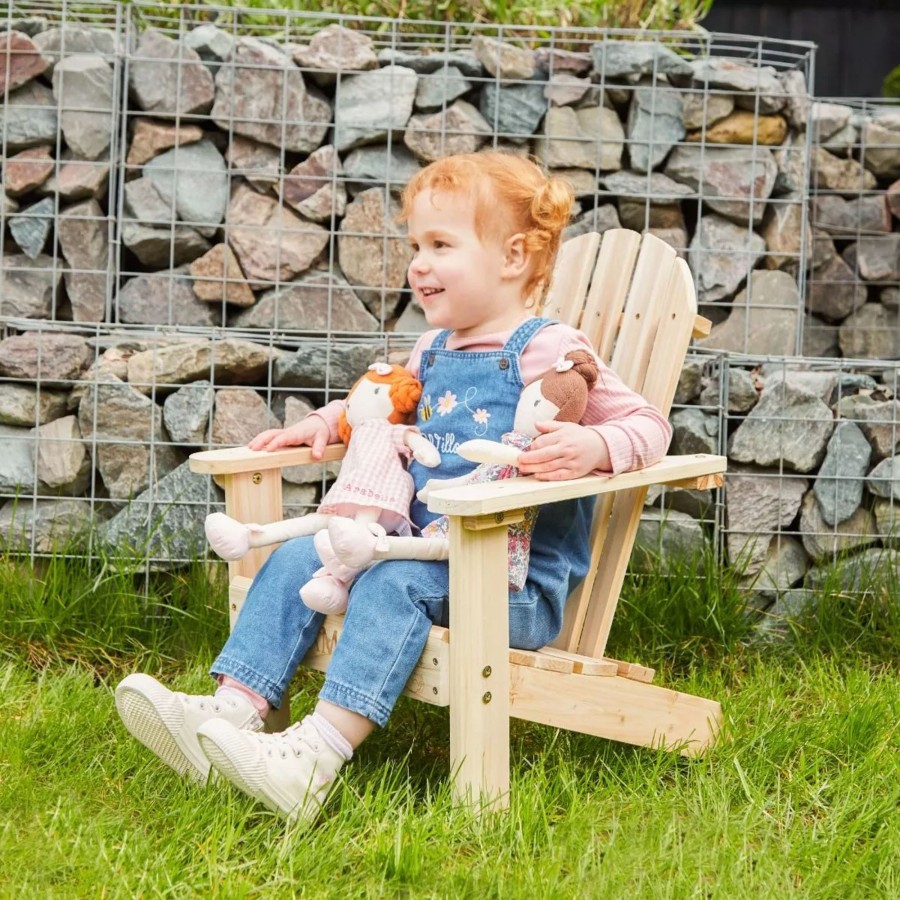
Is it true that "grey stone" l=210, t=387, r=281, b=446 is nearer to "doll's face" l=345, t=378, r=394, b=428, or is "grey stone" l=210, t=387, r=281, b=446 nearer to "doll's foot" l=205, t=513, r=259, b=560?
"doll's face" l=345, t=378, r=394, b=428

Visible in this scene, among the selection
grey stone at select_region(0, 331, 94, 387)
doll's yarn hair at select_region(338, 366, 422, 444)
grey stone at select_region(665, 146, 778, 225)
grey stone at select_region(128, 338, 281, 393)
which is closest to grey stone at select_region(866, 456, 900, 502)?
grey stone at select_region(665, 146, 778, 225)

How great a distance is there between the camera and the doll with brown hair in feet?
6.35

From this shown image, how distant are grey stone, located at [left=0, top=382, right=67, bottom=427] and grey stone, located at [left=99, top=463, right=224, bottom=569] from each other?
0.31 meters

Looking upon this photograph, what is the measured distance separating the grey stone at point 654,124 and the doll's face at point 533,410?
1418 mm

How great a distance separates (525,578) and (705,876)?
1.83 ft

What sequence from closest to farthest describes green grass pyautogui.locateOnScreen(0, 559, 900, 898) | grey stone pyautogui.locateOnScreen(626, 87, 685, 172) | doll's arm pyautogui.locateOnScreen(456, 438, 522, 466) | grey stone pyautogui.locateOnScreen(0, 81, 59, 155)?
1. green grass pyautogui.locateOnScreen(0, 559, 900, 898)
2. doll's arm pyautogui.locateOnScreen(456, 438, 522, 466)
3. grey stone pyautogui.locateOnScreen(0, 81, 59, 155)
4. grey stone pyautogui.locateOnScreen(626, 87, 685, 172)

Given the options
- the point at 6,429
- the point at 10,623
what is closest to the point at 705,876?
the point at 10,623

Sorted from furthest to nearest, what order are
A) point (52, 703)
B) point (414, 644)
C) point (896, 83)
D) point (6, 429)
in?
1. point (896, 83)
2. point (6, 429)
3. point (52, 703)
4. point (414, 644)

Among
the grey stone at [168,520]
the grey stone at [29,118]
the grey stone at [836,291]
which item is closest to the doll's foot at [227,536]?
the grey stone at [168,520]

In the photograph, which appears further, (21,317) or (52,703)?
(21,317)

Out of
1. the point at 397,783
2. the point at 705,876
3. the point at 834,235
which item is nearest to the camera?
the point at 705,876

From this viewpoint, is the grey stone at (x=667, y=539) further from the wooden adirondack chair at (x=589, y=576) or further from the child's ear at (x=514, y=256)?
the child's ear at (x=514, y=256)

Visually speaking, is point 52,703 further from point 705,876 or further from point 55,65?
point 55,65

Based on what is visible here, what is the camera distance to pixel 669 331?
7.64 feet
